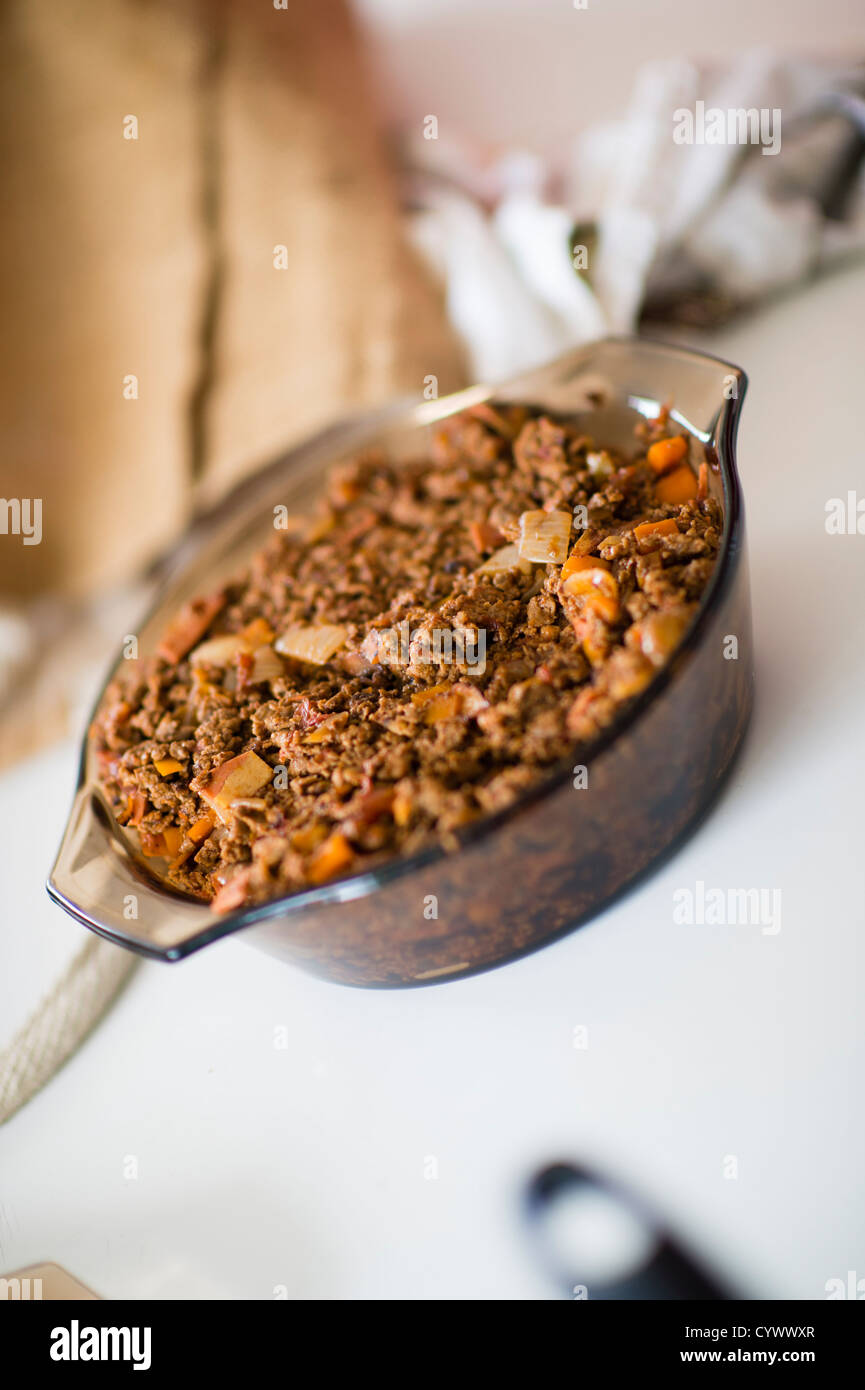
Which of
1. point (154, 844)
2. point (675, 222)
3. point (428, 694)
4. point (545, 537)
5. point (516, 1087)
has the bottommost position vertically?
point (516, 1087)

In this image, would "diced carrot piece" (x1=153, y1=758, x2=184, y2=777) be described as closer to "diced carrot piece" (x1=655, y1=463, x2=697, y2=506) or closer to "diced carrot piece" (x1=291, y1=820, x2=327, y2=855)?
"diced carrot piece" (x1=291, y1=820, x2=327, y2=855)

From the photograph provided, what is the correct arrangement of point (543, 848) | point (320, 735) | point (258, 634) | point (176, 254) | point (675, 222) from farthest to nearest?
point (176, 254) → point (675, 222) → point (258, 634) → point (320, 735) → point (543, 848)

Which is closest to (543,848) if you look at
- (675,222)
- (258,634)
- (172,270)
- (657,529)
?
(657,529)

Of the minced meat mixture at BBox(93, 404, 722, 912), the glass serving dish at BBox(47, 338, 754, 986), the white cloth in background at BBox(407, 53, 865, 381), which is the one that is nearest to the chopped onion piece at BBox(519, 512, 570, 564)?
the minced meat mixture at BBox(93, 404, 722, 912)

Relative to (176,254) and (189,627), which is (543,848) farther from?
(176,254)

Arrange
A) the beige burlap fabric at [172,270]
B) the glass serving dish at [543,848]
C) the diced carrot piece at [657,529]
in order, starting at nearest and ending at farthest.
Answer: the glass serving dish at [543,848], the diced carrot piece at [657,529], the beige burlap fabric at [172,270]

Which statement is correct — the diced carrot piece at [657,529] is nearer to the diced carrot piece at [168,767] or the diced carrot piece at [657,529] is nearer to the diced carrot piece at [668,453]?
the diced carrot piece at [668,453]

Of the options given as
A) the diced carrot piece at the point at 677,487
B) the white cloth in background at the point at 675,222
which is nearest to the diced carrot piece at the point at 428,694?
the diced carrot piece at the point at 677,487

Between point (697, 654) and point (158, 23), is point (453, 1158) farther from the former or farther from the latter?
point (158, 23)
